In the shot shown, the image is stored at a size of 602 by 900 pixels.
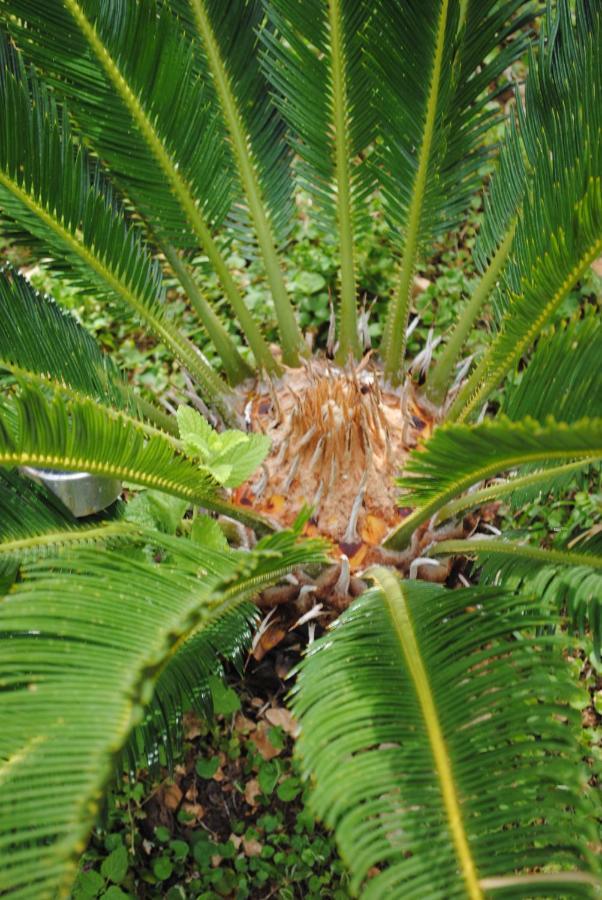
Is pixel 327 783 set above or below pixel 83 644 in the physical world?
below

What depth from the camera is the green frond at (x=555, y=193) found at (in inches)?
57.7

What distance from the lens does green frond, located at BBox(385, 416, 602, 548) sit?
3.41 feet

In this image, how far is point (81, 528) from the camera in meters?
1.60

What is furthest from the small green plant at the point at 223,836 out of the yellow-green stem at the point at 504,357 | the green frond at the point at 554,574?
the yellow-green stem at the point at 504,357

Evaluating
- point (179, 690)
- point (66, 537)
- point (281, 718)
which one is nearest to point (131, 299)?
point (66, 537)

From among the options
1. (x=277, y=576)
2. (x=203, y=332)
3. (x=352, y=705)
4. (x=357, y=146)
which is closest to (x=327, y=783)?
(x=352, y=705)

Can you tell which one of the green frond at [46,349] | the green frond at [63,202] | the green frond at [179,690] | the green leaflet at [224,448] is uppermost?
the green frond at [63,202]

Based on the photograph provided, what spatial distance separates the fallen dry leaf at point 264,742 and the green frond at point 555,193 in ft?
2.94

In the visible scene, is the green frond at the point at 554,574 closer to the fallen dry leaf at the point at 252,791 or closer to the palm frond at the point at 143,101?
the fallen dry leaf at the point at 252,791

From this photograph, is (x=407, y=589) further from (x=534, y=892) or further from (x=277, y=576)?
(x=534, y=892)

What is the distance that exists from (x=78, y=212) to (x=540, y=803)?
1484 millimetres

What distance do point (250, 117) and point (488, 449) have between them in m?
1.26

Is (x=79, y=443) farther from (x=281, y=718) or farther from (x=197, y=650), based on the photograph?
(x=281, y=718)

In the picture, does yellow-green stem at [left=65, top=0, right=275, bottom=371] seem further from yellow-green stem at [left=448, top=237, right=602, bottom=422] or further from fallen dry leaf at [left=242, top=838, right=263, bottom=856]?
fallen dry leaf at [left=242, top=838, right=263, bottom=856]
